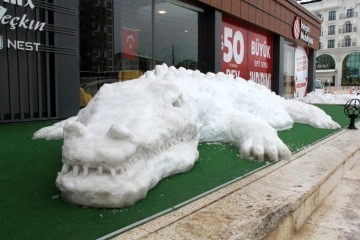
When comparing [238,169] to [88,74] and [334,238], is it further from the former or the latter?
[88,74]

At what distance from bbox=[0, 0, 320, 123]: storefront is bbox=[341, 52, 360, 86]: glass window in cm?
5344

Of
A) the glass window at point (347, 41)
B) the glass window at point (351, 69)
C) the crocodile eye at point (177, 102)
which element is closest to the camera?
the crocodile eye at point (177, 102)

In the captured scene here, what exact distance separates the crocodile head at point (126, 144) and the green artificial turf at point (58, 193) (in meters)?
0.09

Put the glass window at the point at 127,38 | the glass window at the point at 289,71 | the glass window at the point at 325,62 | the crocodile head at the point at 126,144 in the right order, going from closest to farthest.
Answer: the crocodile head at the point at 126,144, the glass window at the point at 127,38, the glass window at the point at 289,71, the glass window at the point at 325,62

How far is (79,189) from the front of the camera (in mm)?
1932

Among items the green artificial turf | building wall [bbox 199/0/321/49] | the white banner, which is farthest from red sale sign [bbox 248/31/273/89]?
the green artificial turf

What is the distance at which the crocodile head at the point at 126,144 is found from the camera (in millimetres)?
1931

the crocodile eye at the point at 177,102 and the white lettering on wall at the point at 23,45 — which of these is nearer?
the crocodile eye at the point at 177,102

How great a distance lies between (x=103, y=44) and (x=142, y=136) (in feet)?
19.1

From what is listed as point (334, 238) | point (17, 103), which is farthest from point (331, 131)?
point (17, 103)

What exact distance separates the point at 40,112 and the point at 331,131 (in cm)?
527

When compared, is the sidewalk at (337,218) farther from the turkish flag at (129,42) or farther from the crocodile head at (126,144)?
the turkish flag at (129,42)

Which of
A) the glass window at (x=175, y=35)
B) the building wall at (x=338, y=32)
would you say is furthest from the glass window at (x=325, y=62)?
the glass window at (x=175, y=35)

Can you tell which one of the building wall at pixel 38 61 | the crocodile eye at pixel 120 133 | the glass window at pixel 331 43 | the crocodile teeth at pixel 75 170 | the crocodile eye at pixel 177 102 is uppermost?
the glass window at pixel 331 43
